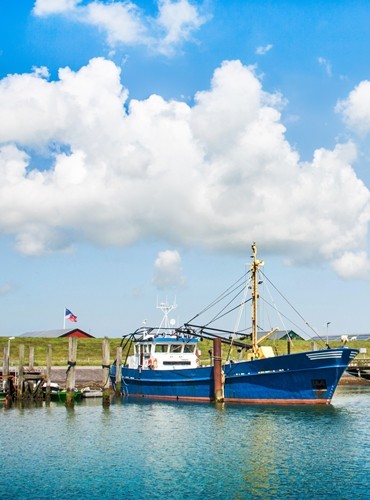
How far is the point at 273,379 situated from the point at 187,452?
51.1 ft

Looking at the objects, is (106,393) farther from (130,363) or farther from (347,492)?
(347,492)

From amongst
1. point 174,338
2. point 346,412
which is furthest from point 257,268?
point 346,412

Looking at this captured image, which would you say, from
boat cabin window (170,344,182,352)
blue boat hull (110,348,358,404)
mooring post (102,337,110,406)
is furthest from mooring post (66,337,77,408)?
boat cabin window (170,344,182,352)

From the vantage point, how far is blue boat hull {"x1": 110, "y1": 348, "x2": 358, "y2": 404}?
39781mm

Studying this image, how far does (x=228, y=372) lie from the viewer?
43750 mm

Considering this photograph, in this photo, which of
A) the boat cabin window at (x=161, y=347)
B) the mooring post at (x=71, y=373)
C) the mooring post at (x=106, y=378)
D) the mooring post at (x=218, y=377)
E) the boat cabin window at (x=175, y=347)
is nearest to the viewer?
the mooring post at (x=71, y=373)

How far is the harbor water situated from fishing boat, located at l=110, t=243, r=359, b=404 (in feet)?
5.35

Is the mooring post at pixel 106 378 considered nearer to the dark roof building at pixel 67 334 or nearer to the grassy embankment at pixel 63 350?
the grassy embankment at pixel 63 350

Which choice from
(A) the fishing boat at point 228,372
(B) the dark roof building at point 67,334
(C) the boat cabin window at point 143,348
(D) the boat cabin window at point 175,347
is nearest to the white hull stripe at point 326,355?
(A) the fishing boat at point 228,372

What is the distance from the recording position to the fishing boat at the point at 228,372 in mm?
40156

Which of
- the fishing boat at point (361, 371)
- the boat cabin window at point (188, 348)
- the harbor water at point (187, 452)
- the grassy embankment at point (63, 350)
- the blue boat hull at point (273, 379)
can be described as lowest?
the harbor water at point (187, 452)

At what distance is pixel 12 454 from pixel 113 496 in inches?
332

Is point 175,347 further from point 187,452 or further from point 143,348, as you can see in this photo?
point 187,452

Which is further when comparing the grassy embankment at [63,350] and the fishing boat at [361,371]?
the grassy embankment at [63,350]
